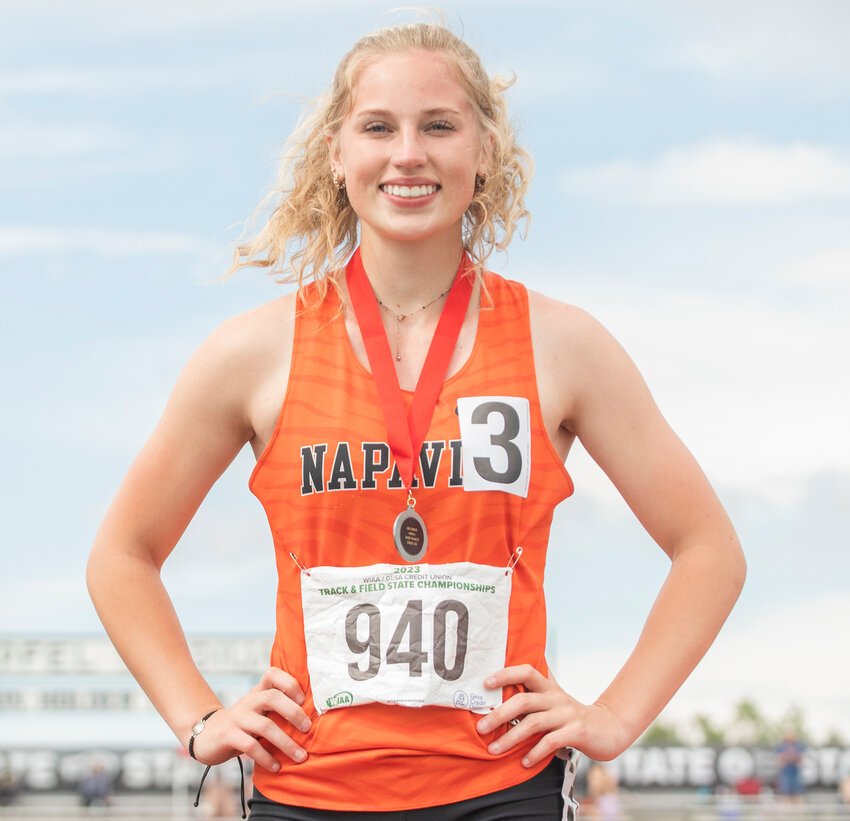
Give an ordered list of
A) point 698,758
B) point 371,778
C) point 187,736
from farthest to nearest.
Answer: point 698,758
point 187,736
point 371,778

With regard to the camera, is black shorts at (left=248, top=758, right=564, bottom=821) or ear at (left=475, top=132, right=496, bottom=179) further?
ear at (left=475, top=132, right=496, bottom=179)

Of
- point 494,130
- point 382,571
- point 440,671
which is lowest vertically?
point 440,671

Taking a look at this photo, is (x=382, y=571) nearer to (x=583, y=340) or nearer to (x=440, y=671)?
(x=440, y=671)

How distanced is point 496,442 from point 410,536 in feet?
0.85

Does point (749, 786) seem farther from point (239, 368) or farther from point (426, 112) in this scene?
point (426, 112)

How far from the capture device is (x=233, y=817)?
49.8 ft

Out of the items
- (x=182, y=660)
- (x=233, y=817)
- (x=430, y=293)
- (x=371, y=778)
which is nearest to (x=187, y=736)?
(x=182, y=660)

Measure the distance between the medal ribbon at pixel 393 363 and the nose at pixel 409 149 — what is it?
1.00 ft

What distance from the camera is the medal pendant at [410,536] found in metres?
2.46

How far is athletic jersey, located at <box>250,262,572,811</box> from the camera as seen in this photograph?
2.44m

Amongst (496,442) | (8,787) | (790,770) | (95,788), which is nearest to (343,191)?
(496,442)

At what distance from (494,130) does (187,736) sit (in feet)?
4.82

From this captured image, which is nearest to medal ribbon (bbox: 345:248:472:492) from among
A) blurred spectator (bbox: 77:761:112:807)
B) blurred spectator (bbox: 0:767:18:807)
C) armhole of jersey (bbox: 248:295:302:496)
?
armhole of jersey (bbox: 248:295:302:496)

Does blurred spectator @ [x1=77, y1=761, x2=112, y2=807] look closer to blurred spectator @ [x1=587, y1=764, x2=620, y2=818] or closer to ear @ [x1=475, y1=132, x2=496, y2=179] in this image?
blurred spectator @ [x1=587, y1=764, x2=620, y2=818]
